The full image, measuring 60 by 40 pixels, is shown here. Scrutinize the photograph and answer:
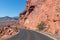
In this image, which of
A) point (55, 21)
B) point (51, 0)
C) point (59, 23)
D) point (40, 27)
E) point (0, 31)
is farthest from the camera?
point (51, 0)

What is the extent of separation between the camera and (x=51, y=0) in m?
86.9

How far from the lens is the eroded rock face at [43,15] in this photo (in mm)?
62700

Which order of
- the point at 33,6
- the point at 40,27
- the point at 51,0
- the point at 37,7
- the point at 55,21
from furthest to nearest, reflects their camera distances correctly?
the point at 33,6 < the point at 37,7 < the point at 51,0 < the point at 40,27 < the point at 55,21

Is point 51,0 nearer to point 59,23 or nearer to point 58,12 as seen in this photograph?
point 58,12

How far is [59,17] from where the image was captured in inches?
2404

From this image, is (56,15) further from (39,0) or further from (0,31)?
(39,0)

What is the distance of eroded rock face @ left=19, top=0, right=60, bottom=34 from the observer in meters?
62.7

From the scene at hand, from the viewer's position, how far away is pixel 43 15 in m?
87.3

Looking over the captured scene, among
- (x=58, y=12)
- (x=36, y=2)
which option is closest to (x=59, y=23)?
(x=58, y=12)

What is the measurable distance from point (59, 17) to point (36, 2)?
54.3 m

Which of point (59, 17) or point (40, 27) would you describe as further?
point (40, 27)

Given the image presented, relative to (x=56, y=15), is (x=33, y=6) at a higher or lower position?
lower

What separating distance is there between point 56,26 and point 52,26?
3331 mm

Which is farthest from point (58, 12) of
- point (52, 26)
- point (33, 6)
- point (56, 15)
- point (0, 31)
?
point (33, 6)
